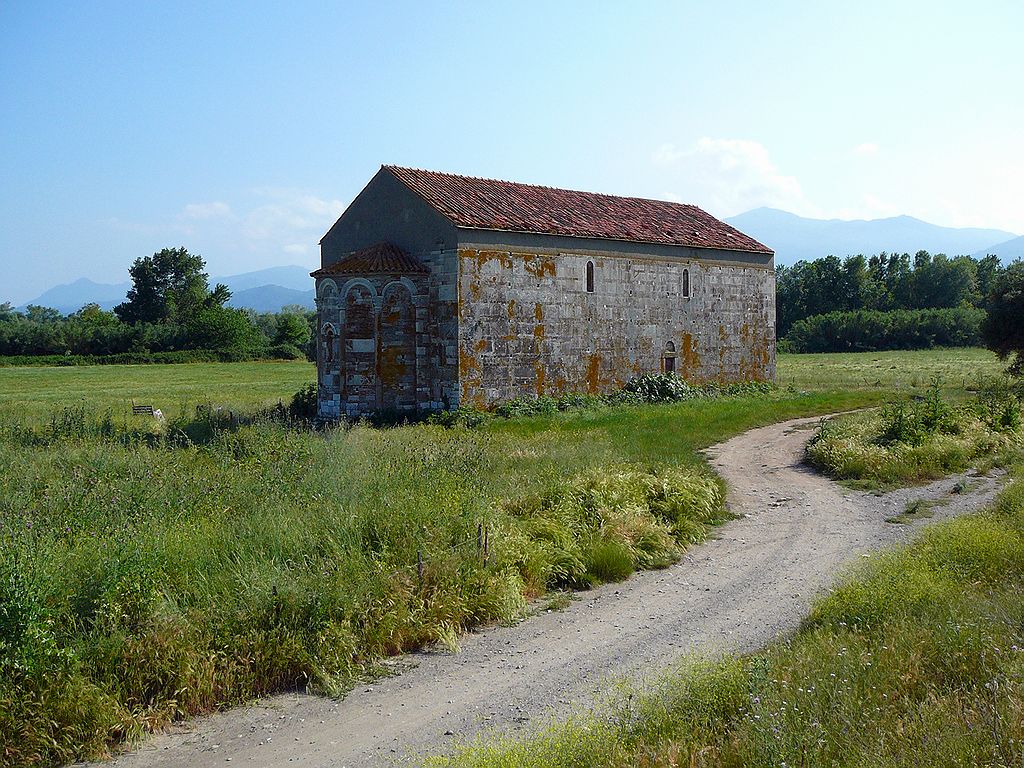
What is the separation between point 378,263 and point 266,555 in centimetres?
1600

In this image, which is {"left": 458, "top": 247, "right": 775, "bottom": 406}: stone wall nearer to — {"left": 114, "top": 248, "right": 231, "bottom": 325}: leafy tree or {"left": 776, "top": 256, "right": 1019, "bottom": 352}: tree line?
{"left": 776, "top": 256, "right": 1019, "bottom": 352}: tree line

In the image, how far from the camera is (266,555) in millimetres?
9398

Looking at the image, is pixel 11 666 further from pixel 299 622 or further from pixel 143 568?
pixel 299 622

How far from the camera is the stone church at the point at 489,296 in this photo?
24484mm

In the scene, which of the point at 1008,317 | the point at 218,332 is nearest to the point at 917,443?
the point at 1008,317

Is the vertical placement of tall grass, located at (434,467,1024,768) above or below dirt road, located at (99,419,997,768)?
above

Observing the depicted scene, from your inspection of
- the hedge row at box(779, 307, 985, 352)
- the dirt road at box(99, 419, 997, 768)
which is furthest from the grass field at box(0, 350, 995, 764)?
the hedge row at box(779, 307, 985, 352)

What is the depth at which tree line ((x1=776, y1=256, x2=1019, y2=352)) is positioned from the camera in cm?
7956

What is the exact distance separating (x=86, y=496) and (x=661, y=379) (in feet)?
71.3

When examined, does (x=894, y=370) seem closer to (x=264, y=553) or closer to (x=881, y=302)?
(x=881, y=302)

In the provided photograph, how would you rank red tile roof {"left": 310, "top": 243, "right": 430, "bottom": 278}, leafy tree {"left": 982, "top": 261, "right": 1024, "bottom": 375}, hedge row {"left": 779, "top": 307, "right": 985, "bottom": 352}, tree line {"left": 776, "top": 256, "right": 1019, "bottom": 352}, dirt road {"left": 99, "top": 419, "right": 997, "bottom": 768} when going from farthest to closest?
tree line {"left": 776, "top": 256, "right": 1019, "bottom": 352}
hedge row {"left": 779, "top": 307, "right": 985, "bottom": 352}
leafy tree {"left": 982, "top": 261, "right": 1024, "bottom": 375}
red tile roof {"left": 310, "top": 243, "right": 430, "bottom": 278}
dirt road {"left": 99, "top": 419, "right": 997, "bottom": 768}

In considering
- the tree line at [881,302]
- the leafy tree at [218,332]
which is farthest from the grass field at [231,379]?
the tree line at [881,302]

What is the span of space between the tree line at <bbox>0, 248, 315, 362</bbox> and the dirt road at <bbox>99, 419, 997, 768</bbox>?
57074 millimetres

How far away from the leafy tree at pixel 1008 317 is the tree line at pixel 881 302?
4761 cm
